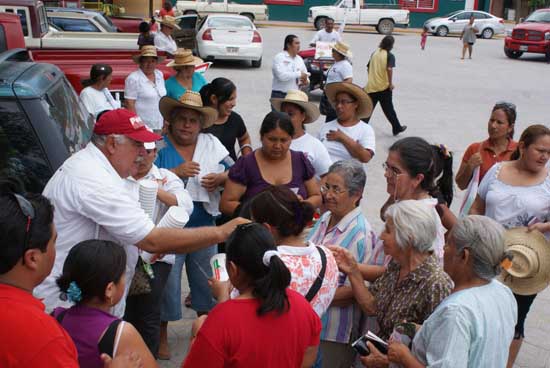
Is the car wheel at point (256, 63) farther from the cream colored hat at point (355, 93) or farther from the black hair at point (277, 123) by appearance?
the black hair at point (277, 123)

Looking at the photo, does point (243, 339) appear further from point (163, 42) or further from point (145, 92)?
point (163, 42)

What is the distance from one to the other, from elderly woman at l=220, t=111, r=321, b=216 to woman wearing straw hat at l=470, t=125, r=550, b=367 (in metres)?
1.33

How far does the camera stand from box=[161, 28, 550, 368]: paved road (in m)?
5.64

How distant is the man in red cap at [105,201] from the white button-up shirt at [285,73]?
6.14 metres

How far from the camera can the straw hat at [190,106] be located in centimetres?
488

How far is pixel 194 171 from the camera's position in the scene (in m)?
4.73

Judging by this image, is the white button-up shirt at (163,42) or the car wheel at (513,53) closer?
the white button-up shirt at (163,42)

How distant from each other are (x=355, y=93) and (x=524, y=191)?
1966mm

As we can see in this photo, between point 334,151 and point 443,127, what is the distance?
7603mm

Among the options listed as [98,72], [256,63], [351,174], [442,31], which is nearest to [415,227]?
[351,174]

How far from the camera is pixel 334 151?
19.4 feet

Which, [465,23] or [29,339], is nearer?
[29,339]

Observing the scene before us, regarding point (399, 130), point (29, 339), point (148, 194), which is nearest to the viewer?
point (29, 339)

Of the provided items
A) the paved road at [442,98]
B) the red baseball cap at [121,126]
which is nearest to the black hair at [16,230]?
the red baseball cap at [121,126]
